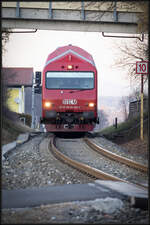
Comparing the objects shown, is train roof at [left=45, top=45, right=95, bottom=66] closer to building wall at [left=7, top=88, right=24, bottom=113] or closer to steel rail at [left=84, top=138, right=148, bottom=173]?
steel rail at [left=84, top=138, right=148, bottom=173]

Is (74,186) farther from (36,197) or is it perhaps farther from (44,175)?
(44,175)

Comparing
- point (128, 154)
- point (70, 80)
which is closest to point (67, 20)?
point (70, 80)

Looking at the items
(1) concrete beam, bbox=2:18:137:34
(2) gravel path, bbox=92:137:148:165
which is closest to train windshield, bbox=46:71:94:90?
(1) concrete beam, bbox=2:18:137:34

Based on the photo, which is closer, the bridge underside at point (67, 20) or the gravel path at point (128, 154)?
the gravel path at point (128, 154)

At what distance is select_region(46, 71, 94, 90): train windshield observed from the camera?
15602 mm

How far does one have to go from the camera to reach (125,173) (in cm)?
758

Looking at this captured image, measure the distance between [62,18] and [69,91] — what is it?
3.41 meters

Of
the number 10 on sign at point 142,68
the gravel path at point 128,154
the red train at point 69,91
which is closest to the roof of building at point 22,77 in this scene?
the red train at point 69,91

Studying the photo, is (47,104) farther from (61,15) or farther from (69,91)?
(61,15)

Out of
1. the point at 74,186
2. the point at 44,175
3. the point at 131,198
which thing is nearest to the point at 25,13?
the point at 44,175

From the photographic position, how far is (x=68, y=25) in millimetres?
16359

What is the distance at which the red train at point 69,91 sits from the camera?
15.5m

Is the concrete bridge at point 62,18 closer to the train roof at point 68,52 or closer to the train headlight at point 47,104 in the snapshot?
the train roof at point 68,52

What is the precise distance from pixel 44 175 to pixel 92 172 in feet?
3.22
